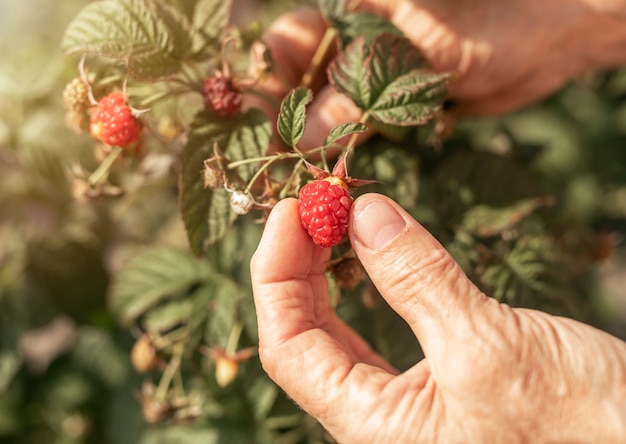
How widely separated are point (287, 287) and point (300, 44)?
2.23 ft

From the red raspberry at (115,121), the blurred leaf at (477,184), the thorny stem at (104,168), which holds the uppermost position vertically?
the red raspberry at (115,121)

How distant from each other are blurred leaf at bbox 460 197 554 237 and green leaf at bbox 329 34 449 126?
0.99 feet

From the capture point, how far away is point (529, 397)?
0.74 metres

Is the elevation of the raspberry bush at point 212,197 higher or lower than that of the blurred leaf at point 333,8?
lower

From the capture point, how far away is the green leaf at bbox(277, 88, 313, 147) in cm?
80

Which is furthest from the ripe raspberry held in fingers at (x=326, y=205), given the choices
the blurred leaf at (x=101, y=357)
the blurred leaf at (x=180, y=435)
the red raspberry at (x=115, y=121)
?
the blurred leaf at (x=101, y=357)

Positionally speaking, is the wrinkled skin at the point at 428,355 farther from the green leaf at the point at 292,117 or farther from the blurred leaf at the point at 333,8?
the blurred leaf at the point at 333,8

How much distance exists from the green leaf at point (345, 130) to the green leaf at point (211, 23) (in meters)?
0.34

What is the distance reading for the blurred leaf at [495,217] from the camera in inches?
45.4

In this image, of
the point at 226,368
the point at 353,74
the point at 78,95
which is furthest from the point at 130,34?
the point at 226,368

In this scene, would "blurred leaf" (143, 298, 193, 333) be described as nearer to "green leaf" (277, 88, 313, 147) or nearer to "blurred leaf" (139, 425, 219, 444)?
"blurred leaf" (139, 425, 219, 444)

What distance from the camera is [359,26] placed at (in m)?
1.07

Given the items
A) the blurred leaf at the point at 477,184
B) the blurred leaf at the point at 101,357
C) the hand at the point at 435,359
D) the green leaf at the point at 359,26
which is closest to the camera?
the hand at the point at 435,359

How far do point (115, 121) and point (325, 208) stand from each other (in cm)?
37
